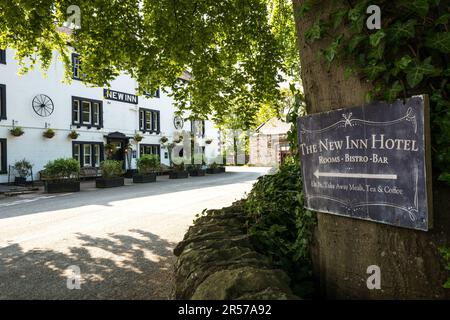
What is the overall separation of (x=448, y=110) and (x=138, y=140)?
27958mm

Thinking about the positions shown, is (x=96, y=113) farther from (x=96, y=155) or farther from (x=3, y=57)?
(x=3, y=57)

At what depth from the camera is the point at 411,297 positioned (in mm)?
2252

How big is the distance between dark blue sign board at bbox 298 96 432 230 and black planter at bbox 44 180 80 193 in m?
16.7

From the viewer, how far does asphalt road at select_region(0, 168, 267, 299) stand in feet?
13.1

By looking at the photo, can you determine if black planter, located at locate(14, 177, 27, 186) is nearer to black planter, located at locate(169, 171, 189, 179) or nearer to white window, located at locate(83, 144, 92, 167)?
white window, located at locate(83, 144, 92, 167)

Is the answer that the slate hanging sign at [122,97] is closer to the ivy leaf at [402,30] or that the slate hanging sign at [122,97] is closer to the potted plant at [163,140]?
the potted plant at [163,140]

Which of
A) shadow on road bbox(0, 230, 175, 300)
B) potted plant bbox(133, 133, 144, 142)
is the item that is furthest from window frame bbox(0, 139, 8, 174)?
shadow on road bbox(0, 230, 175, 300)

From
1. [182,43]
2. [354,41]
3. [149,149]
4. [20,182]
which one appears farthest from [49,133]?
[354,41]

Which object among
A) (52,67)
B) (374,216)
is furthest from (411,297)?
(52,67)

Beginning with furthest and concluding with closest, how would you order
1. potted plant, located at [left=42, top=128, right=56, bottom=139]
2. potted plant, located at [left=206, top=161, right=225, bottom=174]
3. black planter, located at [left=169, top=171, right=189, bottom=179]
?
potted plant, located at [left=206, top=161, right=225, bottom=174], black planter, located at [left=169, top=171, right=189, bottom=179], potted plant, located at [left=42, top=128, right=56, bottom=139]

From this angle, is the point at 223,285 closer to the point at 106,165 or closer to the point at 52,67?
the point at 106,165

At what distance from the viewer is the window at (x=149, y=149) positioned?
2952cm

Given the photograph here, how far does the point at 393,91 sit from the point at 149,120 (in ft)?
97.9

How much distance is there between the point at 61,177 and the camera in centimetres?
1748
